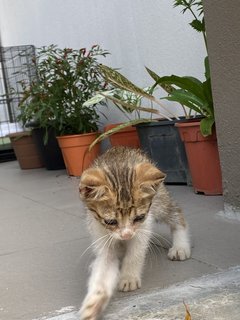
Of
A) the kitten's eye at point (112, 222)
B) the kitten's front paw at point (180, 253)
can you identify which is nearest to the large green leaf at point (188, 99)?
the kitten's front paw at point (180, 253)

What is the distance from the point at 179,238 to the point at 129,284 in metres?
0.72

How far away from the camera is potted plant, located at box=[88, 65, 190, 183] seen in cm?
550

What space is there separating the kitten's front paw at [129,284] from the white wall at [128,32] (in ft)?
11.3

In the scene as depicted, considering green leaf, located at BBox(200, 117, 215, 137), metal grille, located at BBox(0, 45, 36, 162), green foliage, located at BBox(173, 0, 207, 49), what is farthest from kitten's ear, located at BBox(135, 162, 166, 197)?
metal grille, located at BBox(0, 45, 36, 162)

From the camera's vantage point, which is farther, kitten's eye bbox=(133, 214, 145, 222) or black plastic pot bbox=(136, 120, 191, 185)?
black plastic pot bbox=(136, 120, 191, 185)

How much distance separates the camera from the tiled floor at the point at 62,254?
3012mm

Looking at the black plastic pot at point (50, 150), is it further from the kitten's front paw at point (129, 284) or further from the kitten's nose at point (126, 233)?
the kitten's nose at point (126, 233)

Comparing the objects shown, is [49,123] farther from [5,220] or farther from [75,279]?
[75,279]

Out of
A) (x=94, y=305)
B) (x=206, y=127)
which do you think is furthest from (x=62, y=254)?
(x=206, y=127)

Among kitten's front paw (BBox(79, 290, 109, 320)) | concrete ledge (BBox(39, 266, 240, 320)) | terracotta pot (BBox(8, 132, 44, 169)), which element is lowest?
concrete ledge (BBox(39, 266, 240, 320))

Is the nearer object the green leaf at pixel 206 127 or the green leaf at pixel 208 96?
the green leaf at pixel 206 127

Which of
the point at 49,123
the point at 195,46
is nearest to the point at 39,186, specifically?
the point at 49,123

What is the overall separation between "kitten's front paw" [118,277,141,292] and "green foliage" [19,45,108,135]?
4340mm

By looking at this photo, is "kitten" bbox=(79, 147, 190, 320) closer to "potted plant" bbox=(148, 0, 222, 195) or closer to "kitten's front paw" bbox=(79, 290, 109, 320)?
"kitten's front paw" bbox=(79, 290, 109, 320)
